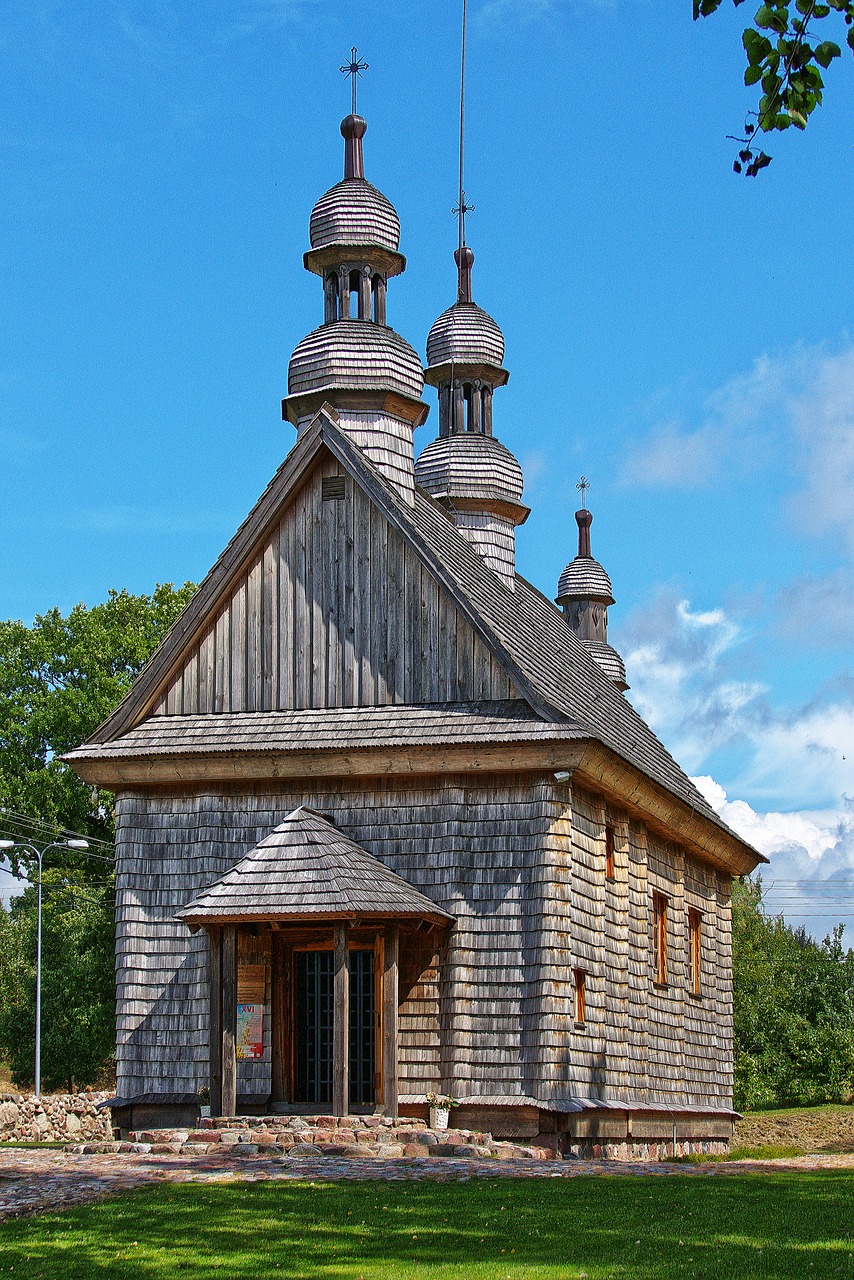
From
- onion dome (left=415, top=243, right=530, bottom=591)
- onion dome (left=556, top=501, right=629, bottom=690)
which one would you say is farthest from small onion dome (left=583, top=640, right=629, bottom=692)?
onion dome (left=415, top=243, right=530, bottom=591)

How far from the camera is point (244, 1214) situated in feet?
43.5

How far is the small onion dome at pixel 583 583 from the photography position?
41.7 m

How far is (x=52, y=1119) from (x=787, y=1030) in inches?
1109

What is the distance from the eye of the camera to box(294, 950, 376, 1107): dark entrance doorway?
888 inches

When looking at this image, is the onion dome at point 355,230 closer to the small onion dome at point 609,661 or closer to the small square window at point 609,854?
the small square window at point 609,854

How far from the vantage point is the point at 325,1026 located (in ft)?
75.0

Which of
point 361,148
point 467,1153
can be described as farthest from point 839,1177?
point 361,148

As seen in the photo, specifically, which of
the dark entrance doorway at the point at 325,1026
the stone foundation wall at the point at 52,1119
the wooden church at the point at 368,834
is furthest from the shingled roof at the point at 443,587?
the stone foundation wall at the point at 52,1119

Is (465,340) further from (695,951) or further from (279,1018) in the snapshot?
(279,1018)

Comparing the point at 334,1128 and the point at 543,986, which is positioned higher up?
the point at 543,986

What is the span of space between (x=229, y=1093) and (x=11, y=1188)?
6.09m

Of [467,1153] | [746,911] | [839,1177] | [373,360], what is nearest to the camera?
[839,1177]

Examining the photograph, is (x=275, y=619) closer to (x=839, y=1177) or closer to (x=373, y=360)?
(x=373, y=360)

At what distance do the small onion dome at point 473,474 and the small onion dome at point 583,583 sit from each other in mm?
5864
